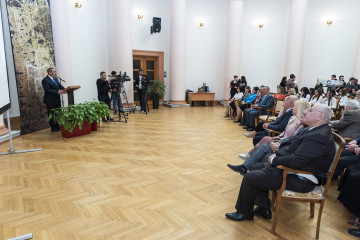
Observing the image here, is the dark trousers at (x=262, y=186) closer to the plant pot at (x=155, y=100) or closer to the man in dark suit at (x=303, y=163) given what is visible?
the man in dark suit at (x=303, y=163)

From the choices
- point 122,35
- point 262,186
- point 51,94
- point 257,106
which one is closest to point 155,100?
point 122,35

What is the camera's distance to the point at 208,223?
247 centimetres

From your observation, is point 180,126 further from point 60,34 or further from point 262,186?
point 262,186

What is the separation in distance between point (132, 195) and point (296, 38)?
Result: 11.5 m

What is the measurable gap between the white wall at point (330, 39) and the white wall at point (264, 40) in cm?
115

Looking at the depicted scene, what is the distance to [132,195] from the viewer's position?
9.84 ft

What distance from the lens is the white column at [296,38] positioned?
11469 millimetres

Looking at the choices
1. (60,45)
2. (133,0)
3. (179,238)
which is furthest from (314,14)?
(179,238)

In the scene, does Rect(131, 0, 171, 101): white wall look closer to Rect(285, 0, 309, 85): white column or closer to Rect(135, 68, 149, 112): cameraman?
Rect(135, 68, 149, 112): cameraman

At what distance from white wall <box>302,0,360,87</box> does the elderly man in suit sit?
742 cm

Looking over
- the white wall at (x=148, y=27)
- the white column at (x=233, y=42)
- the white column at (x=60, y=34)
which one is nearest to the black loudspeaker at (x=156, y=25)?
the white wall at (x=148, y=27)

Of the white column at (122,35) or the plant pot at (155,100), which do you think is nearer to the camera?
the white column at (122,35)

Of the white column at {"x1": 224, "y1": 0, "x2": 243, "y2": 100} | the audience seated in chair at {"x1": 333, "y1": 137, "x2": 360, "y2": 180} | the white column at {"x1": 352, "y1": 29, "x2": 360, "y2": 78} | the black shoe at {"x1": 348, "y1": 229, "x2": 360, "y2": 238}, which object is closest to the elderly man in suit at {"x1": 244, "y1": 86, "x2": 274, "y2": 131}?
the audience seated in chair at {"x1": 333, "y1": 137, "x2": 360, "y2": 180}

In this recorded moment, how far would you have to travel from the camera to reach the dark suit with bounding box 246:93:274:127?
20.1 ft
